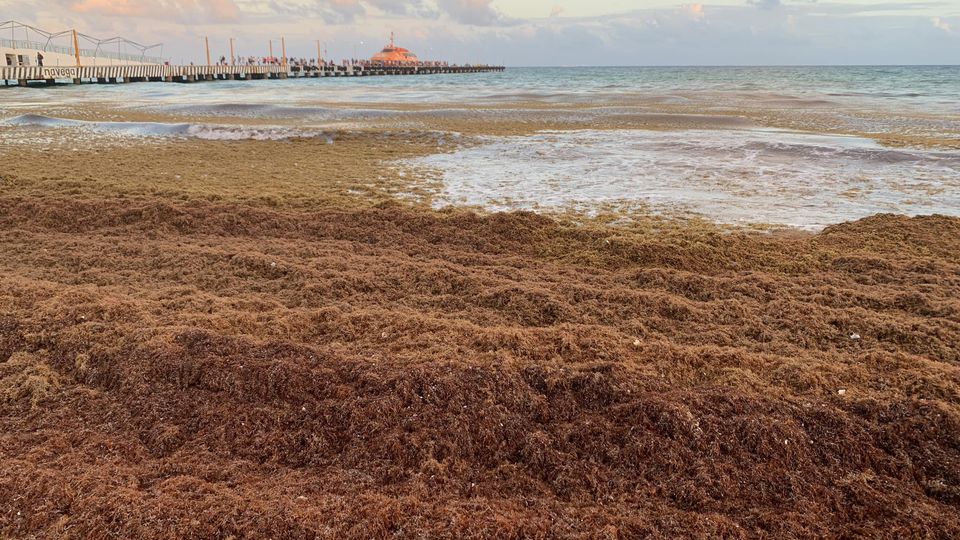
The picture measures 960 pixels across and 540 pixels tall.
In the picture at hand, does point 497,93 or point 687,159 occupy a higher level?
point 497,93

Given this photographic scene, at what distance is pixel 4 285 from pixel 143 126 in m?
13.8

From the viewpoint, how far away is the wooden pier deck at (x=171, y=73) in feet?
152

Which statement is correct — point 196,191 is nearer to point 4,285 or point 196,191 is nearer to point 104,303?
point 4,285

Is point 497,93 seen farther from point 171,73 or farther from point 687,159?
point 171,73

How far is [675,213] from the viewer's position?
8.05m

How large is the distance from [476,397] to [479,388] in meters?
0.07

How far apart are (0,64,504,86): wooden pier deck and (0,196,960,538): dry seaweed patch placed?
51.6 metres

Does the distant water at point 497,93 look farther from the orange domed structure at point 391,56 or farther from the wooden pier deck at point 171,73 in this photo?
the orange domed structure at point 391,56

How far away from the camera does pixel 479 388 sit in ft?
11.1

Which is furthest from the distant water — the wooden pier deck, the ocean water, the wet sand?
the wet sand

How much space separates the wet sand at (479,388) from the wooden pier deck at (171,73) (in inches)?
2017

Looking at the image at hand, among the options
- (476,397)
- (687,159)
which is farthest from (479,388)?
(687,159)

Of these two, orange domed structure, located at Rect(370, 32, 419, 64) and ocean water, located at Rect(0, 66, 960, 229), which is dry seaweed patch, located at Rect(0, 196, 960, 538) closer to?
ocean water, located at Rect(0, 66, 960, 229)

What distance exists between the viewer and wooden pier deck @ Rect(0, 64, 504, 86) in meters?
46.3
